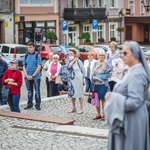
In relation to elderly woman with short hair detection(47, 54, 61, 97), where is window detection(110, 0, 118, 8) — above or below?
above

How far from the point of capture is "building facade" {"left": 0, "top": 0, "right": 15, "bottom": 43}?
139ft

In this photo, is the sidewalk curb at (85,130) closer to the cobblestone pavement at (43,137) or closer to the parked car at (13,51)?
the cobblestone pavement at (43,137)

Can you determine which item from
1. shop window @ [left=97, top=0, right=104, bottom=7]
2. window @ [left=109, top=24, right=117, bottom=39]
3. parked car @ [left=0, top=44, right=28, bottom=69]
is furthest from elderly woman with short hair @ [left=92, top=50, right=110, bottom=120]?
window @ [left=109, top=24, right=117, bottom=39]

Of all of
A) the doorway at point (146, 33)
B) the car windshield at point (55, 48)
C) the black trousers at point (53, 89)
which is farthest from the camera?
the doorway at point (146, 33)

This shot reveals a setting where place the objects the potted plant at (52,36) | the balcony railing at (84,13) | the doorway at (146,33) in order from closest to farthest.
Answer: the potted plant at (52,36), the balcony railing at (84,13), the doorway at (146,33)

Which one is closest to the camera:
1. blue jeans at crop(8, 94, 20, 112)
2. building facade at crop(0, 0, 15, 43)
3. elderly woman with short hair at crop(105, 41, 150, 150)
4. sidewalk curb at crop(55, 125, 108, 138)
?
elderly woman with short hair at crop(105, 41, 150, 150)

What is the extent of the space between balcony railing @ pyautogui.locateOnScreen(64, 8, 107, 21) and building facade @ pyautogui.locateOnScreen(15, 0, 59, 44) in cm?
116

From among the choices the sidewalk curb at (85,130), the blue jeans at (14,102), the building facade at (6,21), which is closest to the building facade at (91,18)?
the building facade at (6,21)

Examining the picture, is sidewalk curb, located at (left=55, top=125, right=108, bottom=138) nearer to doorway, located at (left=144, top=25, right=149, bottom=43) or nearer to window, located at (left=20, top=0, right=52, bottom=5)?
window, located at (left=20, top=0, right=52, bottom=5)

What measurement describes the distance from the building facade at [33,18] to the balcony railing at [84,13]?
1.16 m

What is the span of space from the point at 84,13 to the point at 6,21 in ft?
31.1

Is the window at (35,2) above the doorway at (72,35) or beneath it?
above

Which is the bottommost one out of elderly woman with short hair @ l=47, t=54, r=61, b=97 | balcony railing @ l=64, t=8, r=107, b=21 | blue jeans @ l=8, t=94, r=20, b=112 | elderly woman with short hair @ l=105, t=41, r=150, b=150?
blue jeans @ l=8, t=94, r=20, b=112

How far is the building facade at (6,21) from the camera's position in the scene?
42.2m
